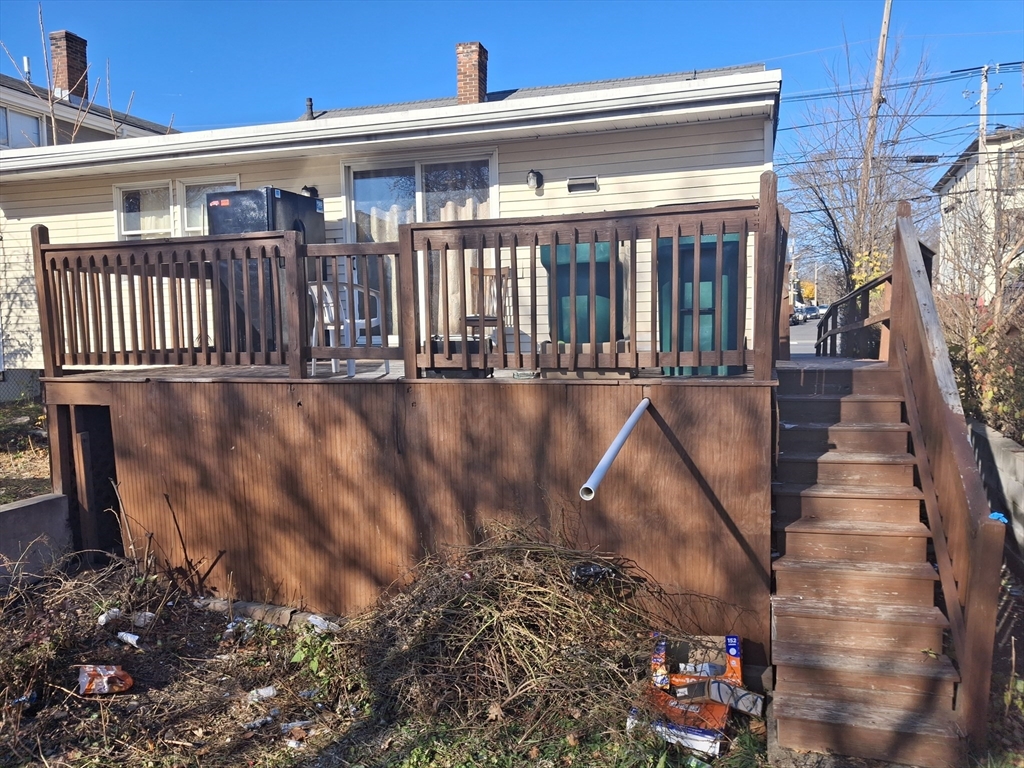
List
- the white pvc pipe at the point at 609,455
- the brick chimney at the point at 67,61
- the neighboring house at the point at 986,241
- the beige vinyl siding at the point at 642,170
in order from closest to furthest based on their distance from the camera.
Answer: the white pvc pipe at the point at 609,455 → the neighboring house at the point at 986,241 → the beige vinyl siding at the point at 642,170 → the brick chimney at the point at 67,61

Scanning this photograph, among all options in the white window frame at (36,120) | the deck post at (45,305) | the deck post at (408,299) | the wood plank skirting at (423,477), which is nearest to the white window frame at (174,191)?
the deck post at (45,305)

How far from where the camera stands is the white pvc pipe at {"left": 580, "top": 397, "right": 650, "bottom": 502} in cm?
265

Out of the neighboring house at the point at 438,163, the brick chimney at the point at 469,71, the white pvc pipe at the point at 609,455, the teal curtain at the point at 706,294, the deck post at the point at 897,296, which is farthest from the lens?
the brick chimney at the point at 469,71

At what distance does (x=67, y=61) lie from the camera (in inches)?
507

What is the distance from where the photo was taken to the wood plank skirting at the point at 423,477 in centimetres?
368

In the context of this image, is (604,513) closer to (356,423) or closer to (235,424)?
(356,423)

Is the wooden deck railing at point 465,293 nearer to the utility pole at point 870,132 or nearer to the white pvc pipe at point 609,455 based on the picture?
the white pvc pipe at point 609,455

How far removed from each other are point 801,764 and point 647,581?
1112 millimetres

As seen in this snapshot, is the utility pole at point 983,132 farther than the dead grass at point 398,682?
Yes

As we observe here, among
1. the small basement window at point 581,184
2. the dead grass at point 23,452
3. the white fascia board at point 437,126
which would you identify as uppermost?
the white fascia board at point 437,126

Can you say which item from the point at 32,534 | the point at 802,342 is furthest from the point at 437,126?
the point at 802,342

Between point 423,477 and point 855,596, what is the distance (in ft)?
7.70

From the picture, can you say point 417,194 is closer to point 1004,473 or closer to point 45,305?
point 45,305

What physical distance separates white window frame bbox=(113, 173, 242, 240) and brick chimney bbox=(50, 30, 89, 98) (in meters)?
5.73
